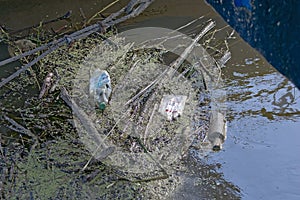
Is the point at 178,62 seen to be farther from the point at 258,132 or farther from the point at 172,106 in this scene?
the point at 258,132

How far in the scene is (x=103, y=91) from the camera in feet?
10.9

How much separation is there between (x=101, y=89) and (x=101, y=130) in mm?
409

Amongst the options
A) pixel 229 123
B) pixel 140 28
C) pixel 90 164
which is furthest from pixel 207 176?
pixel 140 28

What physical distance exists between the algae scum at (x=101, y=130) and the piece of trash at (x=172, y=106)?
38 mm

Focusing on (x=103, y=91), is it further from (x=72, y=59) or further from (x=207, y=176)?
(x=207, y=176)

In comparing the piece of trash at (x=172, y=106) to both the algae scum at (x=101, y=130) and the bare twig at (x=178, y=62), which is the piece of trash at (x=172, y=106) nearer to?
the algae scum at (x=101, y=130)

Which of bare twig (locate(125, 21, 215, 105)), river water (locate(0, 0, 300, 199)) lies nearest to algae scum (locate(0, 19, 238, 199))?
bare twig (locate(125, 21, 215, 105))

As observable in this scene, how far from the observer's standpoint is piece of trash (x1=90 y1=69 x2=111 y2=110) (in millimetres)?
3295

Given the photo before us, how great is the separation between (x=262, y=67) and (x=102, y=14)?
2088 millimetres

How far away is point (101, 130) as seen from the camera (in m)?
3.05

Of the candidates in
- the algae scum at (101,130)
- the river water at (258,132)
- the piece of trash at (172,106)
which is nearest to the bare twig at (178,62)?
the algae scum at (101,130)

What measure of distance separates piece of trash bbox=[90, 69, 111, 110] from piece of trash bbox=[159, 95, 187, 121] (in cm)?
45

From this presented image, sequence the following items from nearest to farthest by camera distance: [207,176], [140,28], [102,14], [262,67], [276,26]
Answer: [276,26] → [207,176] → [262,67] → [140,28] → [102,14]

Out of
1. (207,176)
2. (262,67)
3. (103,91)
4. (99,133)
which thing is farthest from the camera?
(262,67)
